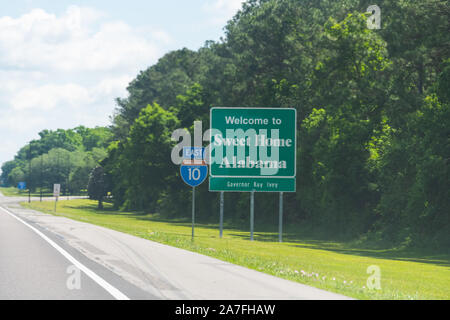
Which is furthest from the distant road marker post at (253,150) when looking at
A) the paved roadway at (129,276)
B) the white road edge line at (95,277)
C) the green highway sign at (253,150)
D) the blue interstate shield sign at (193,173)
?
the white road edge line at (95,277)

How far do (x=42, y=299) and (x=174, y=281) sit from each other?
128 inches

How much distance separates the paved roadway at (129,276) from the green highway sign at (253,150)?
12.4 metres

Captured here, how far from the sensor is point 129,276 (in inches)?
594

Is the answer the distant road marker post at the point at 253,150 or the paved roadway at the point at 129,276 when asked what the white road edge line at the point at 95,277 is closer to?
the paved roadway at the point at 129,276

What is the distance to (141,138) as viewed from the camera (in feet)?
306

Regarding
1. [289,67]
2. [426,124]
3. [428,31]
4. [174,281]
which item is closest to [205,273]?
[174,281]

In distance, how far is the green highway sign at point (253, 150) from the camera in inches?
1371

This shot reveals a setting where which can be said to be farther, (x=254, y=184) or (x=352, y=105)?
(x=352, y=105)

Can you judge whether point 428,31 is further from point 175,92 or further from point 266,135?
point 175,92

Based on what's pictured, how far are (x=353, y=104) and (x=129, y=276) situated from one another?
38.2 m

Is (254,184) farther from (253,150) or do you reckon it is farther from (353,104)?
(353,104)

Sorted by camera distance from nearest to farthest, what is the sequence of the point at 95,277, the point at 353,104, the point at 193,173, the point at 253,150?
the point at 95,277 → the point at 193,173 → the point at 253,150 → the point at 353,104

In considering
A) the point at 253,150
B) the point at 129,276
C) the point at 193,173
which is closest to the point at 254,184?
the point at 253,150

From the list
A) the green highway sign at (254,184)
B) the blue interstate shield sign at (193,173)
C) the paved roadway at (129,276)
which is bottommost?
the paved roadway at (129,276)
